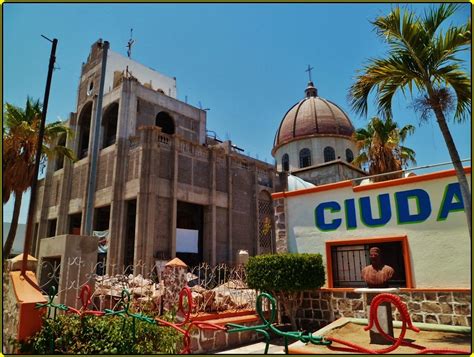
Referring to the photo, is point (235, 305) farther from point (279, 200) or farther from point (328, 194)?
point (328, 194)

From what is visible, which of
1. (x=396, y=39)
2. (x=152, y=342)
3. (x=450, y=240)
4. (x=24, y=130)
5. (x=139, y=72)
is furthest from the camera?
(x=139, y=72)

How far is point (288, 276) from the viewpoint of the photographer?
10.8 m

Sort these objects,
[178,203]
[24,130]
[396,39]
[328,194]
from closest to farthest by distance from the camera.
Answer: [396,39] → [328,194] → [24,130] → [178,203]

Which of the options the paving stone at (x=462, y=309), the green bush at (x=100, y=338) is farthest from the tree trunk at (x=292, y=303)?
the green bush at (x=100, y=338)

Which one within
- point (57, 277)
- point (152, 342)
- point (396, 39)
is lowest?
point (152, 342)

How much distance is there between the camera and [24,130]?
15.6 m

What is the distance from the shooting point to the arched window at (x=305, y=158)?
3866cm

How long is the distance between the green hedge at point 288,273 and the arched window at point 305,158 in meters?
28.2

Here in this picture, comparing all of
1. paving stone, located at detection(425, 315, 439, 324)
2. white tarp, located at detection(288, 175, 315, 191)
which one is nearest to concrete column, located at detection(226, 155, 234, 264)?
white tarp, located at detection(288, 175, 315, 191)

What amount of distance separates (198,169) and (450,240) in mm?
20636

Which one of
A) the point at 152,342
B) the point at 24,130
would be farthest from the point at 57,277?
the point at 24,130

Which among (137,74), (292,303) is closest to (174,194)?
(292,303)

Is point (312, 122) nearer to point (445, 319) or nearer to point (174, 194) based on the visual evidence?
point (174, 194)

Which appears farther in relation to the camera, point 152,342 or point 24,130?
point 24,130
